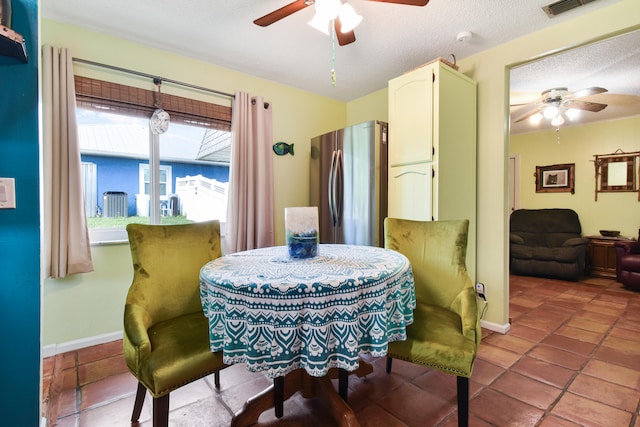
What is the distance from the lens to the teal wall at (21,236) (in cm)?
114

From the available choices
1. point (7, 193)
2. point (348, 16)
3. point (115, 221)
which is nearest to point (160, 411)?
point (7, 193)

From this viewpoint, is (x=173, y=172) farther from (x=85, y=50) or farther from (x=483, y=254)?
(x=483, y=254)

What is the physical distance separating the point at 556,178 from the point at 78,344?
21.4 ft

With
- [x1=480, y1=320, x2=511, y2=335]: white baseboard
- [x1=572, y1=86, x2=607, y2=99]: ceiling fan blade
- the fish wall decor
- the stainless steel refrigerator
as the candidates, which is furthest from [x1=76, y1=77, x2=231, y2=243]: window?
[x1=572, y1=86, x2=607, y2=99]: ceiling fan blade

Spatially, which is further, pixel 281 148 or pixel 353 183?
pixel 281 148

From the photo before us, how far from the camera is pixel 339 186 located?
2.96 meters

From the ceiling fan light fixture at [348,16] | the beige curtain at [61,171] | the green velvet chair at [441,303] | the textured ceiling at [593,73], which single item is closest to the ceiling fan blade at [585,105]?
the textured ceiling at [593,73]

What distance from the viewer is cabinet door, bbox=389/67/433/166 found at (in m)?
2.27

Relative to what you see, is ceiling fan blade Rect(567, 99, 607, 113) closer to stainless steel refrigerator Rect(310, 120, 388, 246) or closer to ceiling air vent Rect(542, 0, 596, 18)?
ceiling air vent Rect(542, 0, 596, 18)

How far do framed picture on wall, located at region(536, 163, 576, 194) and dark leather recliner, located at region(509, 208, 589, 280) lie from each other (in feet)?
1.44

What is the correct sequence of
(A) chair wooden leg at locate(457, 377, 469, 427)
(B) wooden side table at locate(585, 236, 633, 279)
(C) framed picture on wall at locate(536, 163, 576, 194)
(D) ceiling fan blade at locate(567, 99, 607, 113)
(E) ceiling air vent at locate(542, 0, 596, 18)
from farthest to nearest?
(C) framed picture on wall at locate(536, 163, 576, 194) < (B) wooden side table at locate(585, 236, 633, 279) < (D) ceiling fan blade at locate(567, 99, 607, 113) < (E) ceiling air vent at locate(542, 0, 596, 18) < (A) chair wooden leg at locate(457, 377, 469, 427)

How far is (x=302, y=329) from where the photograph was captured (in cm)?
97

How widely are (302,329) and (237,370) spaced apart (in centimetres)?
126

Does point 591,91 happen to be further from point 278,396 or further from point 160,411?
point 160,411
